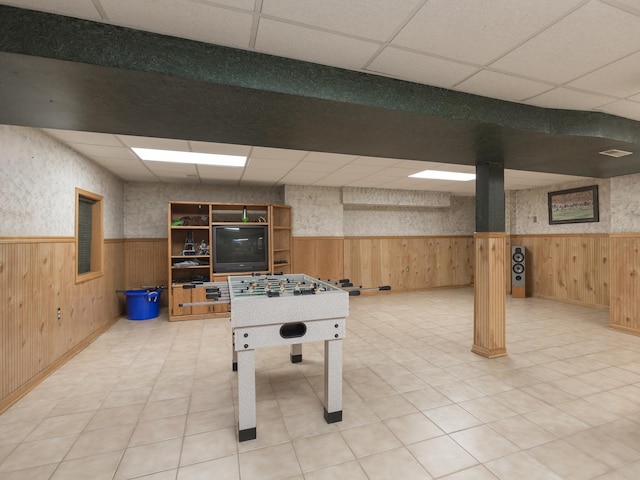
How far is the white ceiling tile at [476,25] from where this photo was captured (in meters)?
1.50

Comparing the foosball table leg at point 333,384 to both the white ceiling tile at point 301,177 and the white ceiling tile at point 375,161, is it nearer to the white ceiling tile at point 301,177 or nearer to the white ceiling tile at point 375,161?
the white ceiling tile at point 375,161

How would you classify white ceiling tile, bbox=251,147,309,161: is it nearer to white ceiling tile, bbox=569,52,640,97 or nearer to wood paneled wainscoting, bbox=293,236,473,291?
wood paneled wainscoting, bbox=293,236,473,291

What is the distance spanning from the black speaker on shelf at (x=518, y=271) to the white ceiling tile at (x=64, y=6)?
26.3ft

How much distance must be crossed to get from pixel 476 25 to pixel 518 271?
6.83 m

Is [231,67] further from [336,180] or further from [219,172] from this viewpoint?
[336,180]

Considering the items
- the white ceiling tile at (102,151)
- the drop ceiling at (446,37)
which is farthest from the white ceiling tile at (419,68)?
the white ceiling tile at (102,151)

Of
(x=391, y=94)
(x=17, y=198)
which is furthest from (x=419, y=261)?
(x=17, y=198)

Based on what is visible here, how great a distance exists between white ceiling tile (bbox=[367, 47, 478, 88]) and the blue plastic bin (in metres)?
5.13

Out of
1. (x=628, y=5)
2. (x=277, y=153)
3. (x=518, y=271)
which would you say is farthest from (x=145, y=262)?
(x=518, y=271)

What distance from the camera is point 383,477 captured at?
1.81 m

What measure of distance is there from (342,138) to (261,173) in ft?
9.28

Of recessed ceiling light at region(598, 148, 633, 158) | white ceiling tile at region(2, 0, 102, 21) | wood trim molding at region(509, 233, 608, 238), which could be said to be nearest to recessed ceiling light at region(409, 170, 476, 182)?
recessed ceiling light at region(598, 148, 633, 158)

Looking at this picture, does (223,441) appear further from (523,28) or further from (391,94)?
(523,28)

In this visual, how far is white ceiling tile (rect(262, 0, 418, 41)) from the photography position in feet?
4.85
